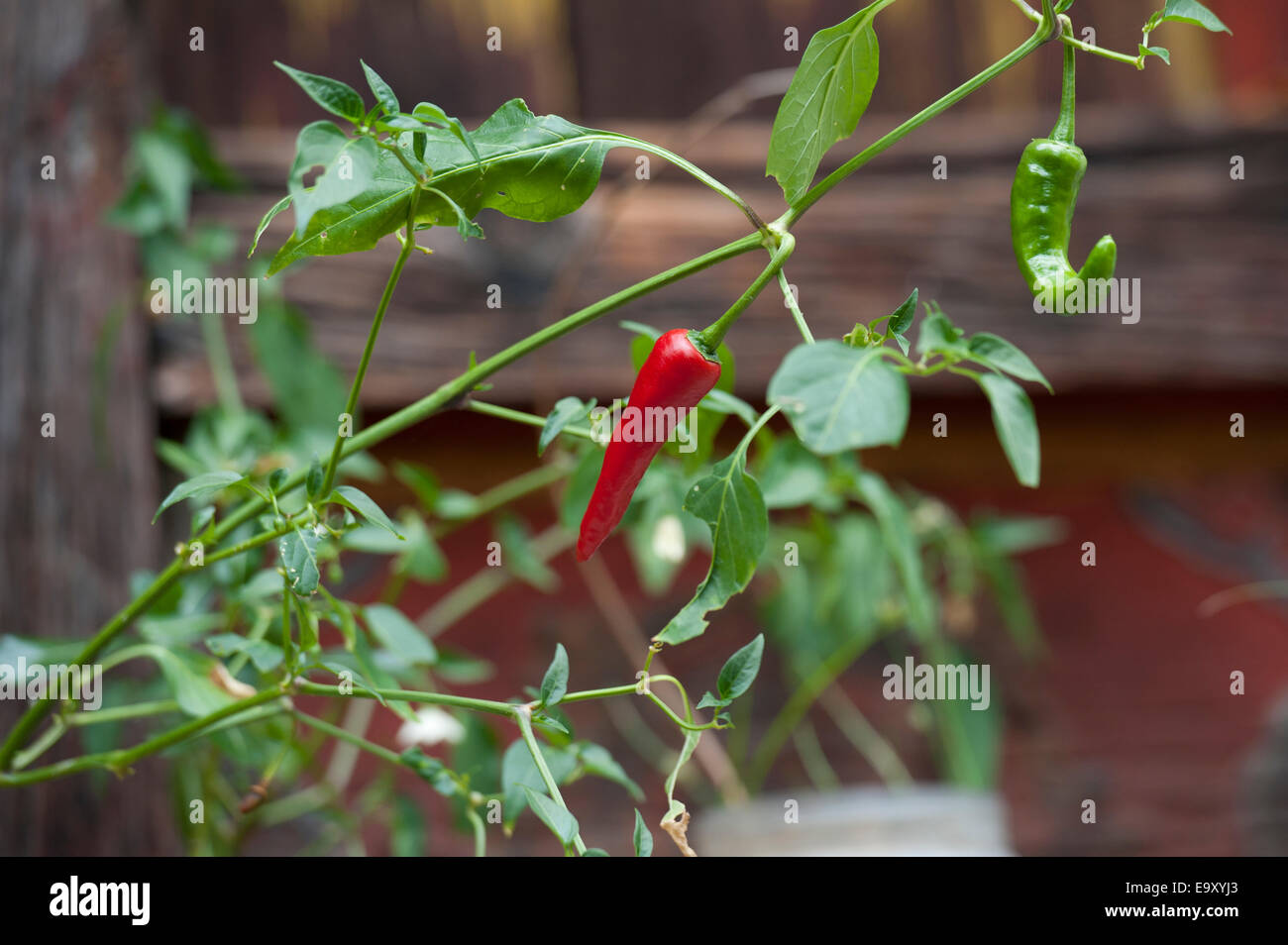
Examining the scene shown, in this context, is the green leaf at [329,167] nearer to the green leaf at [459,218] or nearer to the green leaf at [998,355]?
the green leaf at [459,218]

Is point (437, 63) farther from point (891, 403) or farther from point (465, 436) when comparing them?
point (891, 403)

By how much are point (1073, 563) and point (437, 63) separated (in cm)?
86

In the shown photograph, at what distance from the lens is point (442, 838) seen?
1094 millimetres

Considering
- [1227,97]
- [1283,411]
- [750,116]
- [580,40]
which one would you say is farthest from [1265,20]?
[580,40]

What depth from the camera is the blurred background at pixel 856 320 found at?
103 cm

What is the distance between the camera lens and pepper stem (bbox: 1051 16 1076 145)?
0.38 metres

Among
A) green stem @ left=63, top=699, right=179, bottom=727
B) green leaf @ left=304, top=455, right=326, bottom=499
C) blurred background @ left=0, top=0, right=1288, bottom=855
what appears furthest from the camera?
blurred background @ left=0, top=0, right=1288, bottom=855

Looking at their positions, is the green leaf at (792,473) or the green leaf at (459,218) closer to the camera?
the green leaf at (459,218)

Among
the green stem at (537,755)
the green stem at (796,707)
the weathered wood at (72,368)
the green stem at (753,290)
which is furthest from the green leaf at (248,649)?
the green stem at (796,707)

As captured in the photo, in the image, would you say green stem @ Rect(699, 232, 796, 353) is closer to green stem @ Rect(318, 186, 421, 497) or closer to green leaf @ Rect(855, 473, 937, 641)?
green stem @ Rect(318, 186, 421, 497)

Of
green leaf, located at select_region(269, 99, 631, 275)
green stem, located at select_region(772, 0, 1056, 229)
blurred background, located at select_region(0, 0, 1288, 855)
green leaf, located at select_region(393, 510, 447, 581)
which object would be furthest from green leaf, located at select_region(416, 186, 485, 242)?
blurred background, located at select_region(0, 0, 1288, 855)

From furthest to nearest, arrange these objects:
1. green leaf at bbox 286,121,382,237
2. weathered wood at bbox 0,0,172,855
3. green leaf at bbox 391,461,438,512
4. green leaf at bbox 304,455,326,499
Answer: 1. weathered wood at bbox 0,0,172,855
2. green leaf at bbox 391,461,438,512
3. green leaf at bbox 304,455,326,499
4. green leaf at bbox 286,121,382,237

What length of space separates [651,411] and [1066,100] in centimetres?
18

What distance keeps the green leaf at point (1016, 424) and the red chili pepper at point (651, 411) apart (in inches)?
4.3
